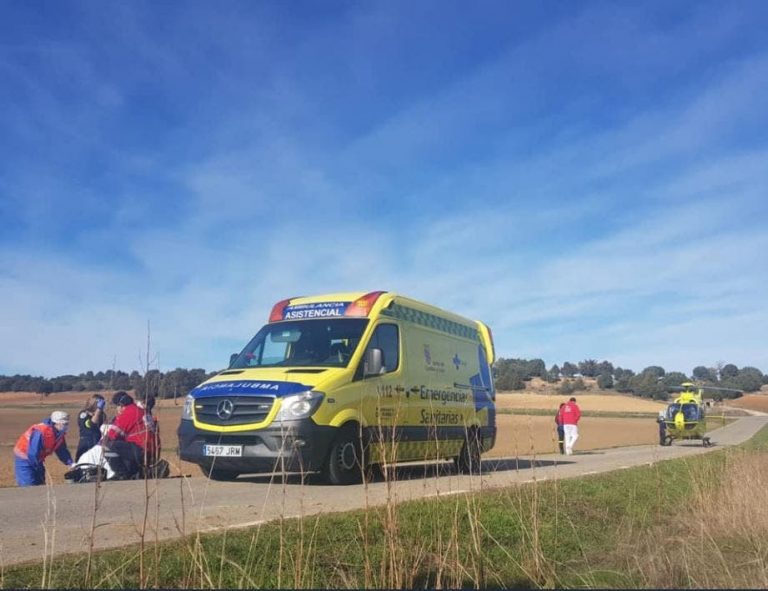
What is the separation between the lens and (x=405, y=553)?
192 inches

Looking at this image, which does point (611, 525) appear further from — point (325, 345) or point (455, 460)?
point (455, 460)

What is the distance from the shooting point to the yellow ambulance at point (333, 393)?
375 inches

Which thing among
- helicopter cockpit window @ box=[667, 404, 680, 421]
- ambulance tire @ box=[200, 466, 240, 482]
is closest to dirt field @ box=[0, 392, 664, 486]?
ambulance tire @ box=[200, 466, 240, 482]

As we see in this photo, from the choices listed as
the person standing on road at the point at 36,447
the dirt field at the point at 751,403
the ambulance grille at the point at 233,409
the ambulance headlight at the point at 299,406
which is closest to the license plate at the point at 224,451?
the ambulance grille at the point at 233,409

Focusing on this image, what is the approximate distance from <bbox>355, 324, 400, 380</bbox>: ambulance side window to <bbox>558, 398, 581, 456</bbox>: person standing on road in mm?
12043

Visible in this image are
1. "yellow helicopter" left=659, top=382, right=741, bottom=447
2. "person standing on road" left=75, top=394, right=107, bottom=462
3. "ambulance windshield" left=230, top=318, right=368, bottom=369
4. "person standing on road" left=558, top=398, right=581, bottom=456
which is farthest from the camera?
"yellow helicopter" left=659, top=382, right=741, bottom=447

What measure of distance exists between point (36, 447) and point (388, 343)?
16.9ft

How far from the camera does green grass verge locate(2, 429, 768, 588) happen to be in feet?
14.6

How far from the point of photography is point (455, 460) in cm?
1362

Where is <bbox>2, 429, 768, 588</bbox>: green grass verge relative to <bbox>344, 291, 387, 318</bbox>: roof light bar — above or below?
Result: below

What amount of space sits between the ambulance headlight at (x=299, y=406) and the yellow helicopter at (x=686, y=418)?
2171 cm

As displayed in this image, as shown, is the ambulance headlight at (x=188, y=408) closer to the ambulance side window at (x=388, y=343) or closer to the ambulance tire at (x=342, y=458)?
the ambulance tire at (x=342, y=458)

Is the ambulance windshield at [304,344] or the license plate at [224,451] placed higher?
the ambulance windshield at [304,344]

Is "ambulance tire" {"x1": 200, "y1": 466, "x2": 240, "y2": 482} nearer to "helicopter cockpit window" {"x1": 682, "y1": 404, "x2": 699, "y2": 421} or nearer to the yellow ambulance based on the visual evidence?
the yellow ambulance
